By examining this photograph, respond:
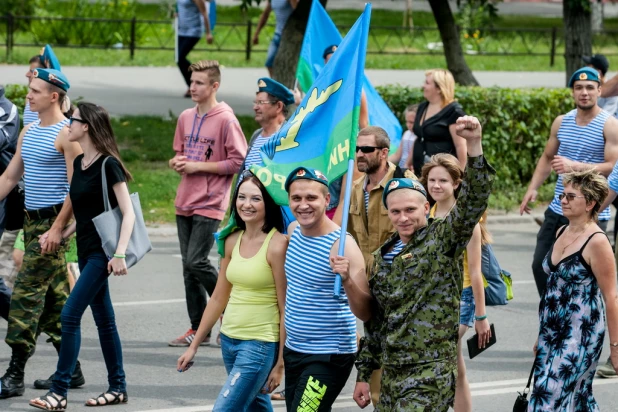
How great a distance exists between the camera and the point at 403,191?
5.21 m

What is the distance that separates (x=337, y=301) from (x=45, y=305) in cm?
302

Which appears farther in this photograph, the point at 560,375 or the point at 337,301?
the point at 560,375

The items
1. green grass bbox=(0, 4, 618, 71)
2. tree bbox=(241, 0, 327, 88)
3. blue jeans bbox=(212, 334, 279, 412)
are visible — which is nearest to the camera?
blue jeans bbox=(212, 334, 279, 412)

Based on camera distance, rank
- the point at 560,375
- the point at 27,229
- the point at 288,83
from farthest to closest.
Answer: the point at 288,83, the point at 27,229, the point at 560,375

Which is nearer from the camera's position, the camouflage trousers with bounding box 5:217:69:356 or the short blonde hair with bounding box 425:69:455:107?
the camouflage trousers with bounding box 5:217:69:356

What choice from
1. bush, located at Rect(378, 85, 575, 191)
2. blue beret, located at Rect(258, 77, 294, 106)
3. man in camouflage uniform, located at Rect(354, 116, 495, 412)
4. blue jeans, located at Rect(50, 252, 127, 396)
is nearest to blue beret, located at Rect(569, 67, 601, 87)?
blue beret, located at Rect(258, 77, 294, 106)

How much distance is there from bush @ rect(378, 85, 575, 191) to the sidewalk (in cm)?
464

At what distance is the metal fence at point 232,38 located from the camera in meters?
24.7

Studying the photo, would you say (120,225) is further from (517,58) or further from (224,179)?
(517,58)

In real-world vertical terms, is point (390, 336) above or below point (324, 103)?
below

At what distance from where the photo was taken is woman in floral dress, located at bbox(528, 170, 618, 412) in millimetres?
5883

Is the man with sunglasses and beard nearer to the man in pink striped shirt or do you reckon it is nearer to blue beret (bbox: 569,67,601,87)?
the man in pink striped shirt

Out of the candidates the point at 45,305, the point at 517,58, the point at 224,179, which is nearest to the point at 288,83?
the point at 224,179

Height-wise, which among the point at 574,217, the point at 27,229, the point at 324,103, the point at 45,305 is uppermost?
the point at 324,103
